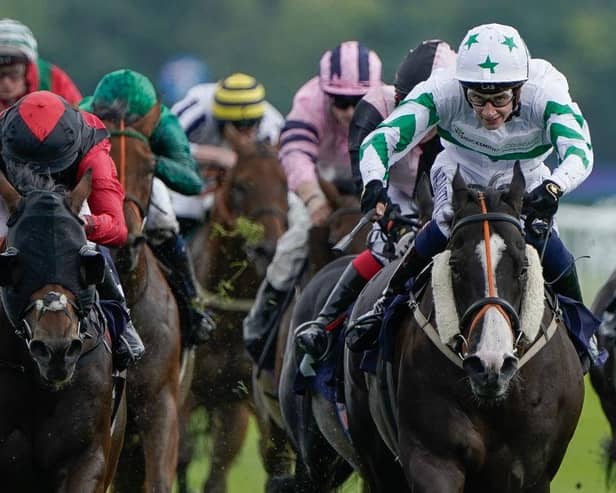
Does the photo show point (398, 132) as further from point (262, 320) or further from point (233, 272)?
point (233, 272)

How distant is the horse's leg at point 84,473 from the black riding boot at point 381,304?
1.47 meters

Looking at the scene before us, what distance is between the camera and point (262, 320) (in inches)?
498

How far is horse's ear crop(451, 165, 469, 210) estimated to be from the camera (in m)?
8.03

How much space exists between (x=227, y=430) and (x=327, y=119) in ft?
7.06

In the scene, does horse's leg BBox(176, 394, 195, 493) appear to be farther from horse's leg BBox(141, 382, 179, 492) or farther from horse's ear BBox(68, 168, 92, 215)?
horse's ear BBox(68, 168, 92, 215)

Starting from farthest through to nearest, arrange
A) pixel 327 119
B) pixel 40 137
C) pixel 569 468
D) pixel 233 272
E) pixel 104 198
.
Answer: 1. pixel 569 468
2. pixel 233 272
3. pixel 327 119
4. pixel 104 198
5. pixel 40 137

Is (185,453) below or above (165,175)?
below

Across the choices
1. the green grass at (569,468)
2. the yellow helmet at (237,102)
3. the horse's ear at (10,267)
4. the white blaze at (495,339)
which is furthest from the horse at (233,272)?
the white blaze at (495,339)

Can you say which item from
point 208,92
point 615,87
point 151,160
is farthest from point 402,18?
point 151,160

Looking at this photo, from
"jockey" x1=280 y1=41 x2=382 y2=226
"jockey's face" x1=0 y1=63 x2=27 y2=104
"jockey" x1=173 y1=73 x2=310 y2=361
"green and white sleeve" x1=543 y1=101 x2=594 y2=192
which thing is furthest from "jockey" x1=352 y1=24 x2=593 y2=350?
"jockey" x1=173 y1=73 x2=310 y2=361

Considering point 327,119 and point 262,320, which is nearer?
point 262,320

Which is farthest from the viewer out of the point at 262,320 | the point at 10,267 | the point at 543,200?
the point at 262,320

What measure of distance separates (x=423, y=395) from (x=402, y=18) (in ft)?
156

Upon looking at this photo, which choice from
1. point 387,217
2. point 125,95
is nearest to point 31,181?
point 387,217
